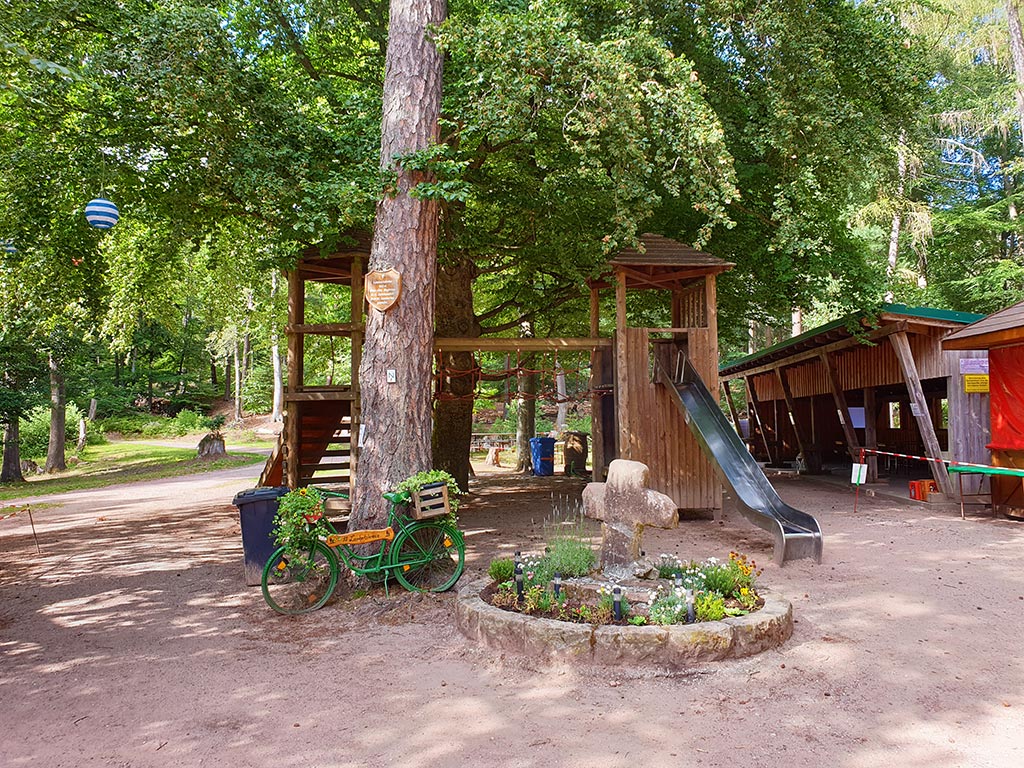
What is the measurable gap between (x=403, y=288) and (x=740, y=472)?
465cm

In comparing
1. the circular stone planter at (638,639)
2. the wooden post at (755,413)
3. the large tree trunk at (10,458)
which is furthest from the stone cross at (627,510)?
the large tree trunk at (10,458)

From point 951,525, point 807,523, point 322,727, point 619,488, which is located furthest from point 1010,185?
point 322,727

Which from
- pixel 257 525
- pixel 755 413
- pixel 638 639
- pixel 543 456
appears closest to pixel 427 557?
pixel 257 525

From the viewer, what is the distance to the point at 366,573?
5977 millimetres

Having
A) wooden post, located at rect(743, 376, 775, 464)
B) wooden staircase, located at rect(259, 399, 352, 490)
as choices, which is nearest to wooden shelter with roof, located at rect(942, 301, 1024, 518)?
wooden staircase, located at rect(259, 399, 352, 490)

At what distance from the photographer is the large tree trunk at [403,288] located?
6.50m

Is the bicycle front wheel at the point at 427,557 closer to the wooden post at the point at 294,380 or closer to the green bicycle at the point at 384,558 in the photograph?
the green bicycle at the point at 384,558

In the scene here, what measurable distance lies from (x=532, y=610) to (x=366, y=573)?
1.81m

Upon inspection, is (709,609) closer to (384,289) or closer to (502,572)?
(502,572)

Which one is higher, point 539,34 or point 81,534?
point 539,34

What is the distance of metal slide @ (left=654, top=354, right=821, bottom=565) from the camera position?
A: 275 inches

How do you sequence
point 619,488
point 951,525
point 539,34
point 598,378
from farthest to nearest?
point 598,378 < point 951,525 < point 539,34 < point 619,488

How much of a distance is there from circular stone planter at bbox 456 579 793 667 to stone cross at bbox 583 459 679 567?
1.07 m

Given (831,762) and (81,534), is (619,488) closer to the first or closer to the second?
(831,762)
